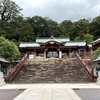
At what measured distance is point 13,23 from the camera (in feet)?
169

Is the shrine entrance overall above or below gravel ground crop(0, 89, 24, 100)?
above

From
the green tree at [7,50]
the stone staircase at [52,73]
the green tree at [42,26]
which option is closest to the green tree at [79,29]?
the green tree at [42,26]

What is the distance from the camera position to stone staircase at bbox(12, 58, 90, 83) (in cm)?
1678

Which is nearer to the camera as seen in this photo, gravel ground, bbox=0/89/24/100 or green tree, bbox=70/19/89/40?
gravel ground, bbox=0/89/24/100

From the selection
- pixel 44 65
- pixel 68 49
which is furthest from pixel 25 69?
pixel 68 49

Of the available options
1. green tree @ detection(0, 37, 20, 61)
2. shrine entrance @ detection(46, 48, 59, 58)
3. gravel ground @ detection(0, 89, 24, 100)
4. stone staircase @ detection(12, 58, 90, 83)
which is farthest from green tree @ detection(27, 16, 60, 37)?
gravel ground @ detection(0, 89, 24, 100)

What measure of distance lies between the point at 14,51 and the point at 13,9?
105 ft

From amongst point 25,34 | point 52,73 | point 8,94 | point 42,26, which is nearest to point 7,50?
point 52,73

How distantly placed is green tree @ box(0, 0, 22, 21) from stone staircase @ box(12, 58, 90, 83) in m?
32.7

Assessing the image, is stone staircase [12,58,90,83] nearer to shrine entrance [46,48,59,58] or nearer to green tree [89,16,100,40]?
shrine entrance [46,48,59,58]

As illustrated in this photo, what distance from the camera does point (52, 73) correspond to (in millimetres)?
18797

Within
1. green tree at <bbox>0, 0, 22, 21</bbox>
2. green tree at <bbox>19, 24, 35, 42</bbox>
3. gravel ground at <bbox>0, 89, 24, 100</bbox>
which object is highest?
green tree at <bbox>0, 0, 22, 21</bbox>

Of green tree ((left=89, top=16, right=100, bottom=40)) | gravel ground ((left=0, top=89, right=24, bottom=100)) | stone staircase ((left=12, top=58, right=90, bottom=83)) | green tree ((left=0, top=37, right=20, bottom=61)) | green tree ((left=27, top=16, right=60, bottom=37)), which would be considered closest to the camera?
gravel ground ((left=0, top=89, right=24, bottom=100))

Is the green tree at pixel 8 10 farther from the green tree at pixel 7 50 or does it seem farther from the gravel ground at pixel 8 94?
the gravel ground at pixel 8 94
